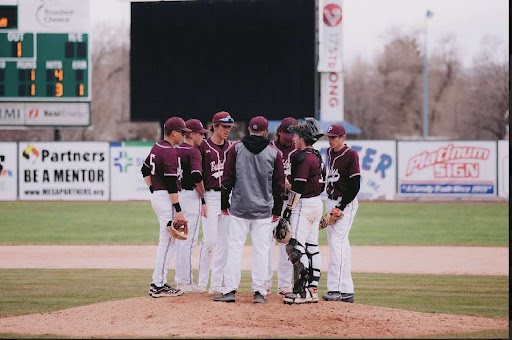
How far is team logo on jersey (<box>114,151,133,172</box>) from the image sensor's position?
28.9 metres

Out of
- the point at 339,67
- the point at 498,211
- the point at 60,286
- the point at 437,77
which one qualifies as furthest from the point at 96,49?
the point at 60,286

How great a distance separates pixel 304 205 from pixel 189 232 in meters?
1.49

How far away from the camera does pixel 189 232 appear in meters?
10.0

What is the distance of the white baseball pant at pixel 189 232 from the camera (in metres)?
10.0

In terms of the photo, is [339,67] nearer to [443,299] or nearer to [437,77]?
[443,299]

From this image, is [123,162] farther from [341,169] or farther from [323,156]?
[341,169]

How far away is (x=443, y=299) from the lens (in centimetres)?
1095

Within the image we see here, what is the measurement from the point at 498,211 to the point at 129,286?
673 inches

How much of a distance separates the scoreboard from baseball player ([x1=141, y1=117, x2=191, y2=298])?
62.2 feet

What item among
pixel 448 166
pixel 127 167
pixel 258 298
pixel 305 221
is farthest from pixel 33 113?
pixel 258 298

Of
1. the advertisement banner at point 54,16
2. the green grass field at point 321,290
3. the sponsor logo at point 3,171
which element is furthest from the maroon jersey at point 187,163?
the sponsor logo at point 3,171

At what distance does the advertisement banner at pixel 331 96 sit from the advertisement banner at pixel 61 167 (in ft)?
26.8

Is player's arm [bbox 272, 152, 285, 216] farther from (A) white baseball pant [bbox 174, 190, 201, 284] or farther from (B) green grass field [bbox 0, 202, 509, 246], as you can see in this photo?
(B) green grass field [bbox 0, 202, 509, 246]

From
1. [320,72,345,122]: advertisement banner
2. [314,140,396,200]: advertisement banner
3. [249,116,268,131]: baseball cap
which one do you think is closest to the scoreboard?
[314,140,396,200]: advertisement banner
